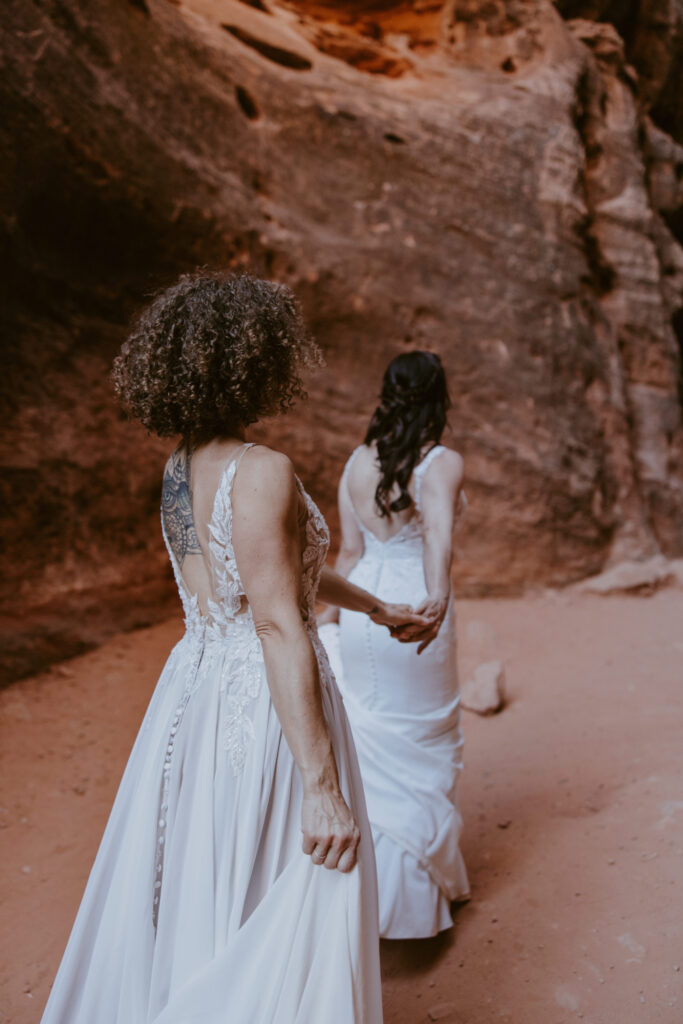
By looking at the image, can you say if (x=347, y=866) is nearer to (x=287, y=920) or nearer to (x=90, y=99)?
(x=287, y=920)

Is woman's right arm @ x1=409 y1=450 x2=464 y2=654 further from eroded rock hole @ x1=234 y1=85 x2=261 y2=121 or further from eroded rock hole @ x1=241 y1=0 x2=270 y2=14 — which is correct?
eroded rock hole @ x1=241 y1=0 x2=270 y2=14

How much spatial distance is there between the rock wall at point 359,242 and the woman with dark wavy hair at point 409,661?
2319 millimetres

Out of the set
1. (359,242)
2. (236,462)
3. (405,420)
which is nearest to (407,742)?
(405,420)

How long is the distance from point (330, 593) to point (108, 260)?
3639mm

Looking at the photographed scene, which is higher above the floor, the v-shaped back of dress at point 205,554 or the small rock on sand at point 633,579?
the v-shaped back of dress at point 205,554

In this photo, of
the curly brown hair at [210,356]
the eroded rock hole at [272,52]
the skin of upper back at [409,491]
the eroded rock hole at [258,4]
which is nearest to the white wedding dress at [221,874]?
the curly brown hair at [210,356]

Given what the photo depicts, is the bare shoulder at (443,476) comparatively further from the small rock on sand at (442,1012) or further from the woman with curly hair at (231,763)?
the small rock on sand at (442,1012)

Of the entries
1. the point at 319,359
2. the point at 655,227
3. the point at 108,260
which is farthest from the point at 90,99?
the point at 655,227

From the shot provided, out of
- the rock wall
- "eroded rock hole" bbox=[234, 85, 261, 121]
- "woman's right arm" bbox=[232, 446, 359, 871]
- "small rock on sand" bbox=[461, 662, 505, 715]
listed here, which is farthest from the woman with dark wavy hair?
"eroded rock hole" bbox=[234, 85, 261, 121]

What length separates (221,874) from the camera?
57.1 inches

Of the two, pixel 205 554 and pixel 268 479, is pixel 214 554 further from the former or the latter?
pixel 268 479

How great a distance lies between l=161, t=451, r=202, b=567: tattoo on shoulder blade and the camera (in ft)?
5.33

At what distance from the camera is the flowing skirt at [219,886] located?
1.34 meters

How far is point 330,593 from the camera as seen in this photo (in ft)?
6.84
